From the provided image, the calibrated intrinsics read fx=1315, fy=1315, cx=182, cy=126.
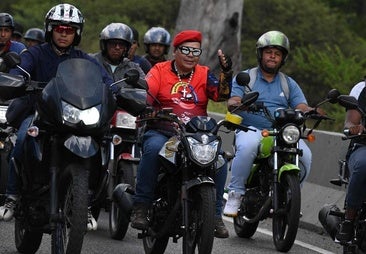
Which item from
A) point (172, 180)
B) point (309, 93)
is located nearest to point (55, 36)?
point (172, 180)

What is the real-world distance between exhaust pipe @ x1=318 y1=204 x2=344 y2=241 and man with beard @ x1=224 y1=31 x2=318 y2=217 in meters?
1.22

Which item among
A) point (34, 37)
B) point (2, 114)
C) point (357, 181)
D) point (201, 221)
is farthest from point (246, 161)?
point (34, 37)

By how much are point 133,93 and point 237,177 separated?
9.74 ft

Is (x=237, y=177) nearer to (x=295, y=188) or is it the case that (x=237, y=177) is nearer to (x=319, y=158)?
(x=295, y=188)

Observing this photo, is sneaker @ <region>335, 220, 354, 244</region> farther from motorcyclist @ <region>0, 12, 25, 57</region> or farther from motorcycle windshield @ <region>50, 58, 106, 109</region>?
motorcyclist @ <region>0, 12, 25, 57</region>

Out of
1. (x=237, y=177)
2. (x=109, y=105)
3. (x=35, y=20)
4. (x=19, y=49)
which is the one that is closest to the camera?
(x=109, y=105)

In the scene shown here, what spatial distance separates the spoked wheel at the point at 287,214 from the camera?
11531 mm

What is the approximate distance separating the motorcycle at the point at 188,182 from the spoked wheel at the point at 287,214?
1514 mm

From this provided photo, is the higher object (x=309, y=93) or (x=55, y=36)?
(x=55, y=36)

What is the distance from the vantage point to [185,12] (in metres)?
25.9

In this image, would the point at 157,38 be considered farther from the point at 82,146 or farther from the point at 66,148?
the point at 82,146

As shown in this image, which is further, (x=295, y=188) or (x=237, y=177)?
(x=237, y=177)

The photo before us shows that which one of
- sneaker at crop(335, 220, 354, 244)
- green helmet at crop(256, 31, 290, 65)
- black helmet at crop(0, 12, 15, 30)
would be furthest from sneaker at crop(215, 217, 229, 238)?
black helmet at crop(0, 12, 15, 30)

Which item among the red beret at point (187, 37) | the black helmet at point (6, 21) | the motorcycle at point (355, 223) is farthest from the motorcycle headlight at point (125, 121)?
the black helmet at point (6, 21)
